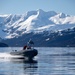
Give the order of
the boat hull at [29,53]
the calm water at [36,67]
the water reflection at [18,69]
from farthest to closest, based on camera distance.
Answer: the boat hull at [29,53] < the calm water at [36,67] < the water reflection at [18,69]

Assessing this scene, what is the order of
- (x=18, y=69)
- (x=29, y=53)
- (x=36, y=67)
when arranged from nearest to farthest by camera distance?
(x=18, y=69) < (x=36, y=67) < (x=29, y=53)

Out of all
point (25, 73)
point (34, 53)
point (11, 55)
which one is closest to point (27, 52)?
point (34, 53)

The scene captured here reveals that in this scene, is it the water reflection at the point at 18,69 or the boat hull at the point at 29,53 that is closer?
the water reflection at the point at 18,69

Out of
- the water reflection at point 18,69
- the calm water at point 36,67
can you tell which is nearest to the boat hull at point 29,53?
the calm water at point 36,67

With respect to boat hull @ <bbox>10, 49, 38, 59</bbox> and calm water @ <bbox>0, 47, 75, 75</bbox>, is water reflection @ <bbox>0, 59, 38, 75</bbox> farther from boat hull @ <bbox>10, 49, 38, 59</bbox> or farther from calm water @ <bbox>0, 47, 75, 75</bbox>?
boat hull @ <bbox>10, 49, 38, 59</bbox>

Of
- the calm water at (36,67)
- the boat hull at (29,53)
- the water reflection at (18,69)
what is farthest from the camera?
the boat hull at (29,53)

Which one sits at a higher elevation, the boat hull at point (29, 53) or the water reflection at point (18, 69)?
the boat hull at point (29, 53)

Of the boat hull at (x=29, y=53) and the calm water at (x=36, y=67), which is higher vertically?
the boat hull at (x=29, y=53)

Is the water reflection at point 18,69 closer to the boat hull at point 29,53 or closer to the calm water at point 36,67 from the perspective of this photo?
the calm water at point 36,67

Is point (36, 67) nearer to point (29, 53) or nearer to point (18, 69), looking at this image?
point (18, 69)

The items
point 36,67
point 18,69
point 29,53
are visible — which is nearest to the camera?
point 18,69

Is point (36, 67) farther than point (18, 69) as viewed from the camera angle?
Yes

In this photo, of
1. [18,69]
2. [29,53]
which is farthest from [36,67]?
[29,53]

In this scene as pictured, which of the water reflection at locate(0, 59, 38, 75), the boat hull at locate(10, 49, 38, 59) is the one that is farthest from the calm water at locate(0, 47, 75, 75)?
the boat hull at locate(10, 49, 38, 59)
